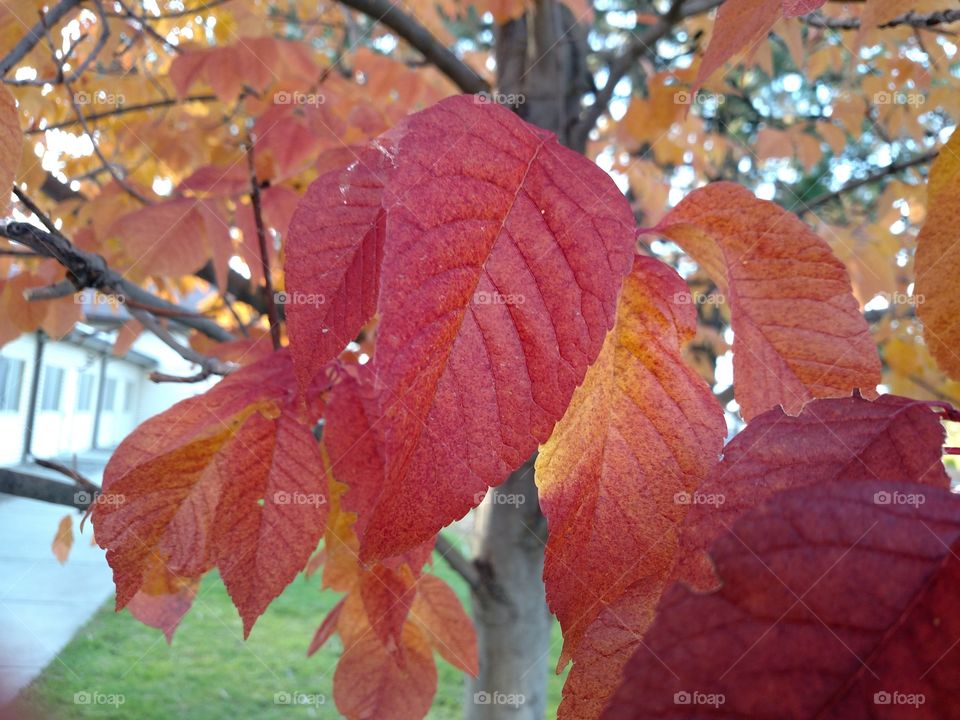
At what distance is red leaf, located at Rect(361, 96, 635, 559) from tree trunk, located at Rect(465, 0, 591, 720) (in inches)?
43.4

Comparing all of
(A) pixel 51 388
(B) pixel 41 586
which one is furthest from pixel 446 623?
(A) pixel 51 388

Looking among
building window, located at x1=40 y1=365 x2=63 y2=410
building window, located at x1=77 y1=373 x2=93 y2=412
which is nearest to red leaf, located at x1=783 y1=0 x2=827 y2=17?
building window, located at x1=40 y1=365 x2=63 y2=410

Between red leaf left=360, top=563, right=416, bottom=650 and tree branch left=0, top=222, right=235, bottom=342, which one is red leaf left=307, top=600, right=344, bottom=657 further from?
tree branch left=0, top=222, right=235, bottom=342

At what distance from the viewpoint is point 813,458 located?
0.33 meters

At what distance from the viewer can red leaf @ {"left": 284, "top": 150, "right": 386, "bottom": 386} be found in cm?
37

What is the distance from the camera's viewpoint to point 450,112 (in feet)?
1.08

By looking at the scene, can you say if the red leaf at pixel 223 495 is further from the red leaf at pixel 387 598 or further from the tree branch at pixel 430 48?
the tree branch at pixel 430 48

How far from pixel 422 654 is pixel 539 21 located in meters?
1.40

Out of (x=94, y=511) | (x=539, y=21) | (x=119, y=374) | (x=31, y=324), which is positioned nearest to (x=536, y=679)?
(x=31, y=324)

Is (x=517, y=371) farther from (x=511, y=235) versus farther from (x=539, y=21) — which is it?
(x=539, y=21)

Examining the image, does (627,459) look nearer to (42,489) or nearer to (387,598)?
(387,598)

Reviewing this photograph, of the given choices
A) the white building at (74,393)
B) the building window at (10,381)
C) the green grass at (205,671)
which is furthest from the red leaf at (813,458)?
the building window at (10,381)

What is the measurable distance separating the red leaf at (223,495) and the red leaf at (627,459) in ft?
0.73

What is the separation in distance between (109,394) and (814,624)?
13424 mm
